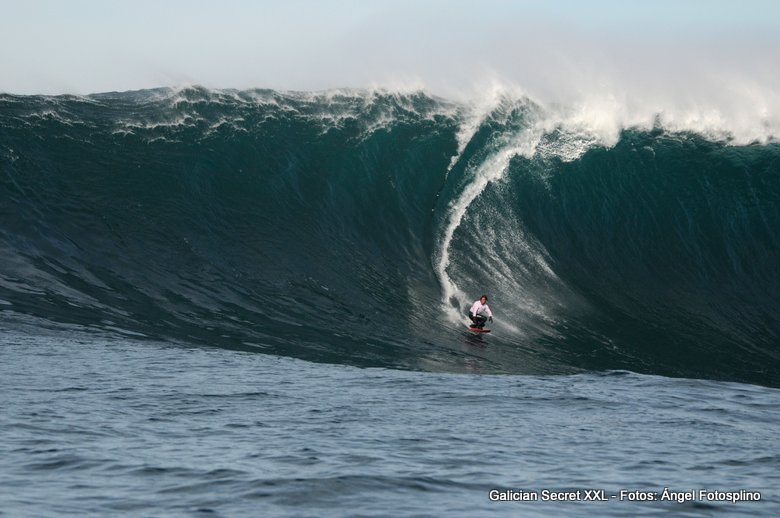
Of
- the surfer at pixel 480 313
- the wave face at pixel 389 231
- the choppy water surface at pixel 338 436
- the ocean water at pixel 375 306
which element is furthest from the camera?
the surfer at pixel 480 313

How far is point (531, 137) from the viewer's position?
2491 centimetres

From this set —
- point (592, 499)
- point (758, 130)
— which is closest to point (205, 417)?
point (592, 499)

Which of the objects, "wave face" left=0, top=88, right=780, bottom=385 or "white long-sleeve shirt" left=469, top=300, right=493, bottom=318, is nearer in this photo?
"wave face" left=0, top=88, right=780, bottom=385

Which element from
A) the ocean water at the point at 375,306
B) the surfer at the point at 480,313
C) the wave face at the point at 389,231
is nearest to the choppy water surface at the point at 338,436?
the ocean water at the point at 375,306

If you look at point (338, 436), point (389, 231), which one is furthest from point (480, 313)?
point (338, 436)

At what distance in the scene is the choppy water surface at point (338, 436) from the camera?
7.86 m

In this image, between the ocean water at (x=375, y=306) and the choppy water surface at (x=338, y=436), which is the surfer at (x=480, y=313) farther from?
the choppy water surface at (x=338, y=436)

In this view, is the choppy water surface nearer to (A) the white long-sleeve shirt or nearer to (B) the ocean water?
(B) the ocean water

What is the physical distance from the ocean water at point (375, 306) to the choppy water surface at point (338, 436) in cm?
5

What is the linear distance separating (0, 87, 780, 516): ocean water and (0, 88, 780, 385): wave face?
0.07m

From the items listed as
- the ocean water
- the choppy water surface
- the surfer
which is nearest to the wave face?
the ocean water

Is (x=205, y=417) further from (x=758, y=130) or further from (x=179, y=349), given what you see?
(x=758, y=130)

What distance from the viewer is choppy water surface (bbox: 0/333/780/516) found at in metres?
7.86

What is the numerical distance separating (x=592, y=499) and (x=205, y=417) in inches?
175
